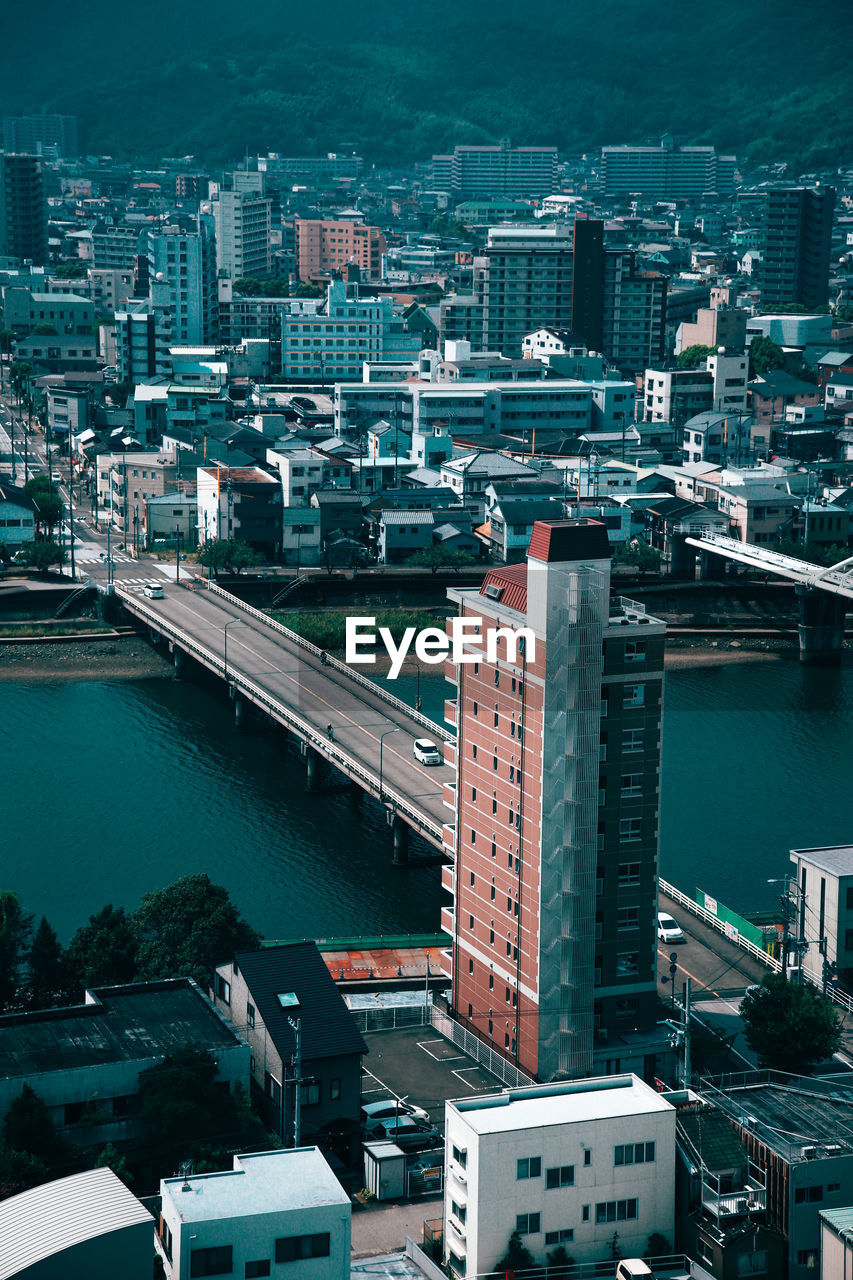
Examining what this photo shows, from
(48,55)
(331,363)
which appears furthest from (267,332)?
(48,55)

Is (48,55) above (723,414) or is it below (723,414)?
above

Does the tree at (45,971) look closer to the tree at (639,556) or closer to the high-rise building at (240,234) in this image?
the tree at (639,556)

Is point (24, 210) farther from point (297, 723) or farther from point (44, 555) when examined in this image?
point (297, 723)

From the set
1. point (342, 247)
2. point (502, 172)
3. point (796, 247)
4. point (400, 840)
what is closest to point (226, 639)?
point (400, 840)

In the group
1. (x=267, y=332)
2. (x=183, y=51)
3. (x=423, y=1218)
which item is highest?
(x=183, y=51)

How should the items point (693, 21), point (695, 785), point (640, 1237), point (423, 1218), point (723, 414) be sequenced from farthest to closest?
point (693, 21)
point (723, 414)
point (695, 785)
point (423, 1218)
point (640, 1237)

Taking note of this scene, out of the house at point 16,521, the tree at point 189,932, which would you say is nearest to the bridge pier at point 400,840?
the tree at point 189,932

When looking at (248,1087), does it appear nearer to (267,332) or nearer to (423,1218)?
(423,1218)

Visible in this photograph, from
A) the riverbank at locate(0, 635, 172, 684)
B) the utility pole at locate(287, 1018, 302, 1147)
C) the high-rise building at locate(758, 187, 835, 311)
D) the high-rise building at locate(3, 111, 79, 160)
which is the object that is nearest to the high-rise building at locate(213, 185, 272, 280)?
the high-rise building at locate(758, 187, 835, 311)
